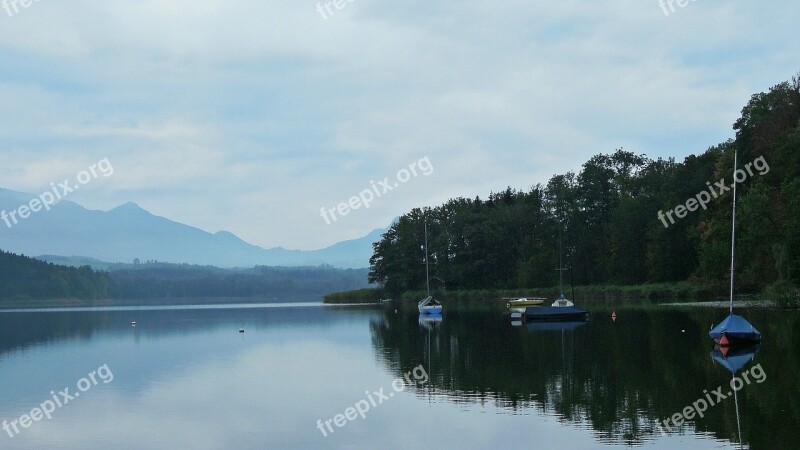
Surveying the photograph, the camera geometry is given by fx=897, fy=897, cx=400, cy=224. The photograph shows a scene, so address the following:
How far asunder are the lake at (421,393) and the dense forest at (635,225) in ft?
55.8

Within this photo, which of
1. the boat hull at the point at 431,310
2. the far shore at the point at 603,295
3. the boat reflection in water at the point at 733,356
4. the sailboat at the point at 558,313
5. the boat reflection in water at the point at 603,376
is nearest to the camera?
the boat reflection in water at the point at 603,376

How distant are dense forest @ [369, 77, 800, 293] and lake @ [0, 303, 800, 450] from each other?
55.8 ft

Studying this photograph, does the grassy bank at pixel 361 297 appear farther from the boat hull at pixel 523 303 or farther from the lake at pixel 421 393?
the lake at pixel 421 393

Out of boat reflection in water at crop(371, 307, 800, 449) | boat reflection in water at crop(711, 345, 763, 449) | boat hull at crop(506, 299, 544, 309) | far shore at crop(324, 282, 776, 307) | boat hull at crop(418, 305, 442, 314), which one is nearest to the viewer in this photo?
boat reflection in water at crop(371, 307, 800, 449)

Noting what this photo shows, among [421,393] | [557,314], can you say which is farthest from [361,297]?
[421,393]

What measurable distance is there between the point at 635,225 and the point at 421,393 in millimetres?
80802

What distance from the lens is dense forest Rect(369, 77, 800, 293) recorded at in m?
67.4

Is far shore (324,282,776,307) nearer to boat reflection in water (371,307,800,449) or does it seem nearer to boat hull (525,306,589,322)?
boat hull (525,306,589,322)

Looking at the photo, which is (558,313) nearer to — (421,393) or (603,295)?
(421,393)

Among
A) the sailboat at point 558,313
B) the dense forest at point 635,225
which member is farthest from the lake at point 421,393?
the dense forest at point 635,225

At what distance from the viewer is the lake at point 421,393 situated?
21469 mm

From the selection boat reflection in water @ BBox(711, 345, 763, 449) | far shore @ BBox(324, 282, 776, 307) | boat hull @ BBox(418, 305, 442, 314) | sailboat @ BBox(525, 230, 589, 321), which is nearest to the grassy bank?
far shore @ BBox(324, 282, 776, 307)

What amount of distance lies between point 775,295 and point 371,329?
28.0 meters

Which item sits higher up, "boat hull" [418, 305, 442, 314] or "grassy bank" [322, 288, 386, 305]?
"grassy bank" [322, 288, 386, 305]
